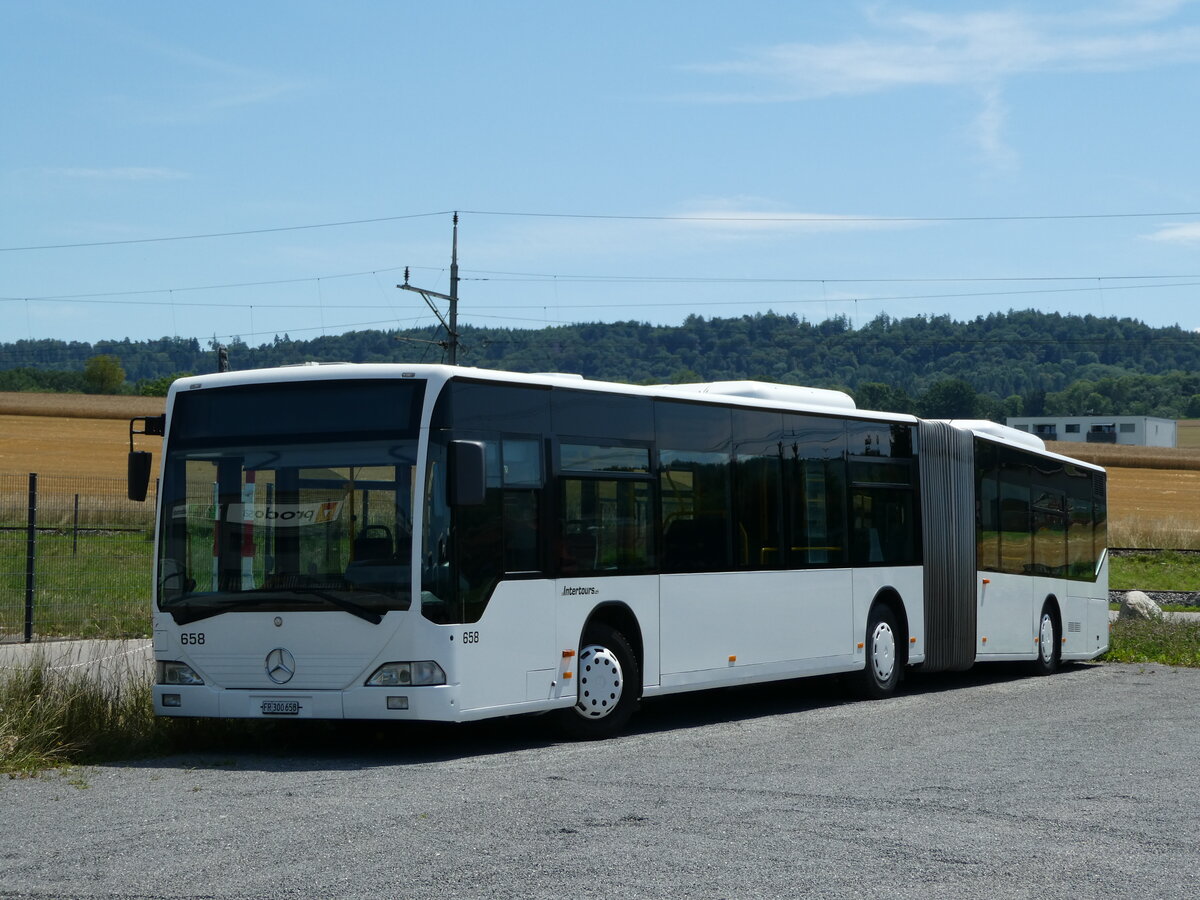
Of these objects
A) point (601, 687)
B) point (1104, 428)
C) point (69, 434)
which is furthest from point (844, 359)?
point (601, 687)

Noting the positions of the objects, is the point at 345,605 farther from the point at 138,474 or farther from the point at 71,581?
the point at 71,581

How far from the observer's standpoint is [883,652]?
1752cm

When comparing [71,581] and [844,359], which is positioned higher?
[844,359]

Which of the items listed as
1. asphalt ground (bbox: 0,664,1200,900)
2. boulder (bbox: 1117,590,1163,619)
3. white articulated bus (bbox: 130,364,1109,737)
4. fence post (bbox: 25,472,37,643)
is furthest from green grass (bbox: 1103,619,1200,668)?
fence post (bbox: 25,472,37,643)

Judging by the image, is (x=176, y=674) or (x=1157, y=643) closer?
(x=176, y=674)

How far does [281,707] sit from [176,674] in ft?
3.04

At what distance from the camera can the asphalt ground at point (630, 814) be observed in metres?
7.14

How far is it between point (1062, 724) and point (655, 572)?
12.4 ft

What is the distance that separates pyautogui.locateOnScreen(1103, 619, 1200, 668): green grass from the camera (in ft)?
76.2

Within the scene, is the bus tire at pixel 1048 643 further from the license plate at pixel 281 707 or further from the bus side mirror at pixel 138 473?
the bus side mirror at pixel 138 473

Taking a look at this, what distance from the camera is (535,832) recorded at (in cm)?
827

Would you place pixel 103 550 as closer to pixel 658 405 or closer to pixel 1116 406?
pixel 658 405

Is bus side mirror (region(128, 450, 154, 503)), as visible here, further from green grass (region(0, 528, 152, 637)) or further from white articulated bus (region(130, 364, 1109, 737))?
green grass (region(0, 528, 152, 637))

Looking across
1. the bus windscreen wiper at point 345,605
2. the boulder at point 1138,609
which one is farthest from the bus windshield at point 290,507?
the boulder at point 1138,609
